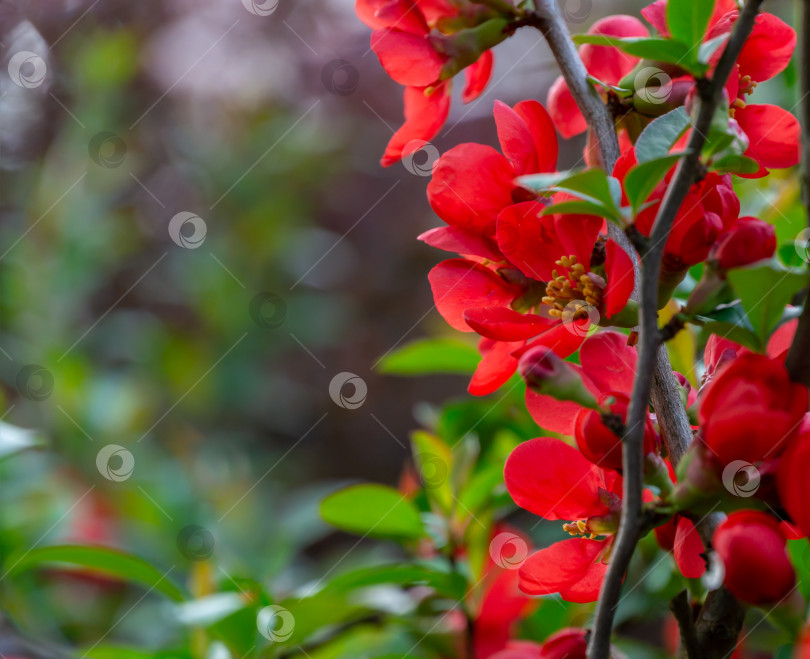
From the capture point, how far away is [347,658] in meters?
1.00

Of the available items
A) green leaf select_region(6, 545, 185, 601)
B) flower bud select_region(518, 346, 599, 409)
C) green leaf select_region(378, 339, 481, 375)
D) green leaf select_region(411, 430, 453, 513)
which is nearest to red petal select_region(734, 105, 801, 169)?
flower bud select_region(518, 346, 599, 409)

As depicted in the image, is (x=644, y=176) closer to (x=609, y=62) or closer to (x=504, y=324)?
(x=504, y=324)

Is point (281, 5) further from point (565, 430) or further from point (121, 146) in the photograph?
point (565, 430)

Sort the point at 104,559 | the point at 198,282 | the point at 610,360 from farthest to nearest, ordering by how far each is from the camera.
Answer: the point at 198,282 → the point at 104,559 → the point at 610,360

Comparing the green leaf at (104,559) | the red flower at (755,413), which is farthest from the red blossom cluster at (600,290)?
the green leaf at (104,559)

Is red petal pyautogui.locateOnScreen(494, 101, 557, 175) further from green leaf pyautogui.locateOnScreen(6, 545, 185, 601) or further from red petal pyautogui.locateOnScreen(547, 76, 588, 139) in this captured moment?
green leaf pyautogui.locateOnScreen(6, 545, 185, 601)

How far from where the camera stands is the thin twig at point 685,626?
0.41 meters

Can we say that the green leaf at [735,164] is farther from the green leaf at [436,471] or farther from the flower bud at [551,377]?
the green leaf at [436,471]

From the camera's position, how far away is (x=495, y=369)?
501mm

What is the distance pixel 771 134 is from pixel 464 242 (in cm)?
22

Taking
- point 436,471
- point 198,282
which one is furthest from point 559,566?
point 198,282

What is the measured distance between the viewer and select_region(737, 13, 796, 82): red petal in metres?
0.51

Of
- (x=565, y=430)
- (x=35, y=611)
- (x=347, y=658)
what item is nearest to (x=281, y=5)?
(x=35, y=611)

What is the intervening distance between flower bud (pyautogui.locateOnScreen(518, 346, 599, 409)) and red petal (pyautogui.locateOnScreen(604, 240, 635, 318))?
0.06 meters
